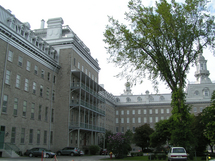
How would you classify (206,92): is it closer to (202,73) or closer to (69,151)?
(202,73)

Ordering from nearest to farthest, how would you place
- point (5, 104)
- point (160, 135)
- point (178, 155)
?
point (178, 155) → point (5, 104) → point (160, 135)

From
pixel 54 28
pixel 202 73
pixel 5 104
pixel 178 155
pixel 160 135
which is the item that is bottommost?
pixel 178 155

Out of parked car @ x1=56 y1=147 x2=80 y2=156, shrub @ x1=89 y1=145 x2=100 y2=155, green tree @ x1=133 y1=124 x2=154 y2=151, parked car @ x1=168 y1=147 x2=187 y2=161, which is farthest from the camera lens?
green tree @ x1=133 y1=124 x2=154 y2=151

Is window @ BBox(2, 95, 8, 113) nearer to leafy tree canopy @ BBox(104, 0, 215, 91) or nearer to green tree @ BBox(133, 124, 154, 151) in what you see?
leafy tree canopy @ BBox(104, 0, 215, 91)

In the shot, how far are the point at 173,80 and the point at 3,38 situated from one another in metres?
19.7

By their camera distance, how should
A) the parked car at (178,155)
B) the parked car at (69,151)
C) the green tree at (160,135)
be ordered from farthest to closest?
the green tree at (160,135) → the parked car at (69,151) → the parked car at (178,155)

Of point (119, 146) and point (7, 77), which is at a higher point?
point (7, 77)

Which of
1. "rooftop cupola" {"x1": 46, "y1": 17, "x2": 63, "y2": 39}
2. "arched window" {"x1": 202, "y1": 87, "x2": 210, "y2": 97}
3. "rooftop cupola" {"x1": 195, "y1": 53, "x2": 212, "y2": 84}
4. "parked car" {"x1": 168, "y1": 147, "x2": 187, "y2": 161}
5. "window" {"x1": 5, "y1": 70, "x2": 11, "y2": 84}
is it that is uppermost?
"rooftop cupola" {"x1": 195, "y1": 53, "x2": 212, "y2": 84}

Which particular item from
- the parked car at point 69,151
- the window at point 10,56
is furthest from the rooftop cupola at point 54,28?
the parked car at point 69,151

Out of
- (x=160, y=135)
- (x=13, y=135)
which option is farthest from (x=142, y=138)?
(x=13, y=135)

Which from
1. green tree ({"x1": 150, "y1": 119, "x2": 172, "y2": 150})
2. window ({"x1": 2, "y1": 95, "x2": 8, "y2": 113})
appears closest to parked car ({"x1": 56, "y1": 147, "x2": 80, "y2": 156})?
window ({"x1": 2, "y1": 95, "x2": 8, "y2": 113})

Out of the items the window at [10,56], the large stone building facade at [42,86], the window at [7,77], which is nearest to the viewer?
the window at [7,77]

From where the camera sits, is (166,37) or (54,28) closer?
(166,37)

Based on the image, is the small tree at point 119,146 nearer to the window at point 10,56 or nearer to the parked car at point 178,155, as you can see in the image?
the parked car at point 178,155
